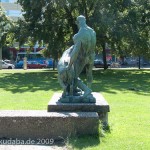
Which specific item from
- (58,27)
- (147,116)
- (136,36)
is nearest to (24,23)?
(58,27)

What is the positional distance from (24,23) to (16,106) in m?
19.2

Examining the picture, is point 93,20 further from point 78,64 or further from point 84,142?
point 84,142

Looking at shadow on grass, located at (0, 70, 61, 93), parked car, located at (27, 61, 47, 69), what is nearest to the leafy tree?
shadow on grass, located at (0, 70, 61, 93)

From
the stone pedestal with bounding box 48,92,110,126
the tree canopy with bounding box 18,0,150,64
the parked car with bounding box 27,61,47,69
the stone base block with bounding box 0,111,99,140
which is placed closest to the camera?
the stone base block with bounding box 0,111,99,140

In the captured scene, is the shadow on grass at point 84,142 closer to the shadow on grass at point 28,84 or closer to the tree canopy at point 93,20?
the shadow on grass at point 28,84

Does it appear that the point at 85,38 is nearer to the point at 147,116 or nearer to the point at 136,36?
the point at 147,116

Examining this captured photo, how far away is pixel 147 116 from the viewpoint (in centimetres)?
959

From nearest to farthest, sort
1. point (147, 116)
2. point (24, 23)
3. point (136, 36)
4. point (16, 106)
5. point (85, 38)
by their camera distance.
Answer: point (85, 38) → point (147, 116) → point (16, 106) → point (136, 36) → point (24, 23)

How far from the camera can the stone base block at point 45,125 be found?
6.89m

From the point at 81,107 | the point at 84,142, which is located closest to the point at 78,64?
the point at 81,107

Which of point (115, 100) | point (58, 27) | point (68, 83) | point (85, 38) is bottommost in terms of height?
point (115, 100)

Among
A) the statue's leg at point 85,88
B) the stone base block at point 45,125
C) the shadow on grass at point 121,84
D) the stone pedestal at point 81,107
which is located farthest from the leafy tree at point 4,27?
the stone base block at point 45,125

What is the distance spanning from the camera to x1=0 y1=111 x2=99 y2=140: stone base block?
6895 millimetres

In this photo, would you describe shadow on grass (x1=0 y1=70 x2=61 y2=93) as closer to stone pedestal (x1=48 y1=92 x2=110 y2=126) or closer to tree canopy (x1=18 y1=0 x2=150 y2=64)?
tree canopy (x1=18 y1=0 x2=150 y2=64)
